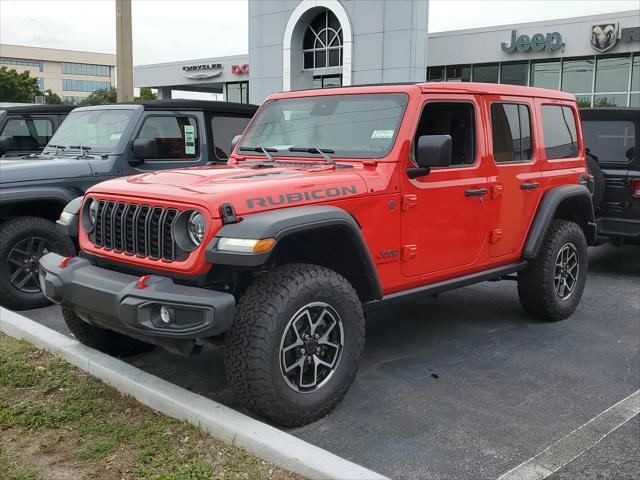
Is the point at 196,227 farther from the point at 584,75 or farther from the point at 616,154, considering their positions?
the point at 584,75

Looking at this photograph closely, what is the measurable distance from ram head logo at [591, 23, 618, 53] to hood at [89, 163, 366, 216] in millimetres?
22408

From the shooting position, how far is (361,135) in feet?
14.7

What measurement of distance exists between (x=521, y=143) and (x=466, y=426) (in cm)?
257

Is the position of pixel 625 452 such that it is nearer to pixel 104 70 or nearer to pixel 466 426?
pixel 466 426

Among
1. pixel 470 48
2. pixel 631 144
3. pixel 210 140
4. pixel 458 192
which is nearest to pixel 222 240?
pixel 458 192

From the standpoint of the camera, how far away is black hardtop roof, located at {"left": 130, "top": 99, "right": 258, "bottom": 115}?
6758 mm

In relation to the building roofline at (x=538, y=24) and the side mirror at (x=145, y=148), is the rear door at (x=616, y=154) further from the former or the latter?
the building roofline at (x=538, y=24)

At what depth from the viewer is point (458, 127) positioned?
16.0 feet

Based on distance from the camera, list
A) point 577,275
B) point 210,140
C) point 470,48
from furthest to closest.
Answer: point 470,48 → point 210,140 → point 577,275

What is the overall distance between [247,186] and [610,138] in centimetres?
555

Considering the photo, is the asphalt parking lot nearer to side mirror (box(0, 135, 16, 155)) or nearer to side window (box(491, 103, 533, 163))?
side window (box(491, 103, 533, 163))

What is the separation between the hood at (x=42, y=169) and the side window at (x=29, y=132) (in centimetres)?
220

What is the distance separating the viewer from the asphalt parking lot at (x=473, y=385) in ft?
11.2

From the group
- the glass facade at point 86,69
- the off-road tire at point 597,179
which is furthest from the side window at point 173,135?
the glass facade at point 86,69
